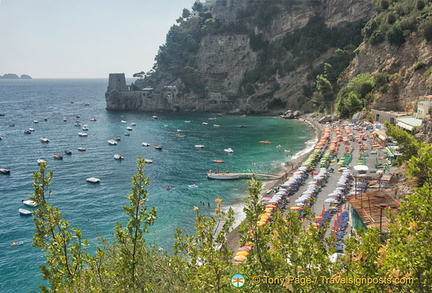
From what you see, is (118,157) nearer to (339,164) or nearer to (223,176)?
(223,176)

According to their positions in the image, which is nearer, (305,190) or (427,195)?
(427,195)

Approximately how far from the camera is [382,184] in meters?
35.0

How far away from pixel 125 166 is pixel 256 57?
7235cm

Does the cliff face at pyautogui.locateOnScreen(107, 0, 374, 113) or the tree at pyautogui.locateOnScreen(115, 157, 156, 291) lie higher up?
the cliff face at pyautogui.locateOnScreen(107, 0, 374, 113)

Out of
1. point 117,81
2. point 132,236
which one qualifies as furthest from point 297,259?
point 117,81

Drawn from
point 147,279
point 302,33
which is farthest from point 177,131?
point 147,279

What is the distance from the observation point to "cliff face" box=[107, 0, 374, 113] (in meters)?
96.5

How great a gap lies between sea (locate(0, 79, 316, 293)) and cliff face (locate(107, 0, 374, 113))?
12.1 meters

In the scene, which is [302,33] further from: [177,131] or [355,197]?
[355,197]

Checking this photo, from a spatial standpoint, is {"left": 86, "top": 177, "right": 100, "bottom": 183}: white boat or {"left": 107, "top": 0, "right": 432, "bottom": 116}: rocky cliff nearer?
{"left": 86, "top": 177, "right": 100, "bottom": 183}: white boat

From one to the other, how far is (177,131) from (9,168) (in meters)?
37.3

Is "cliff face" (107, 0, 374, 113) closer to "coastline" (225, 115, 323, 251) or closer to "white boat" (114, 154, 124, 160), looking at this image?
"coastline" (225, 115, 323, 251)

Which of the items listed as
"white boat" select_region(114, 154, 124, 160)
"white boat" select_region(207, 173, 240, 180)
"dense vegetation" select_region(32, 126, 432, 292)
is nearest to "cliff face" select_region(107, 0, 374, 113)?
"white boat" select_region(114, 154, 124, 160)

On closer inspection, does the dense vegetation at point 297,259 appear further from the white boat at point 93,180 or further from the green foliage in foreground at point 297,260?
the white boat at point 93,180
